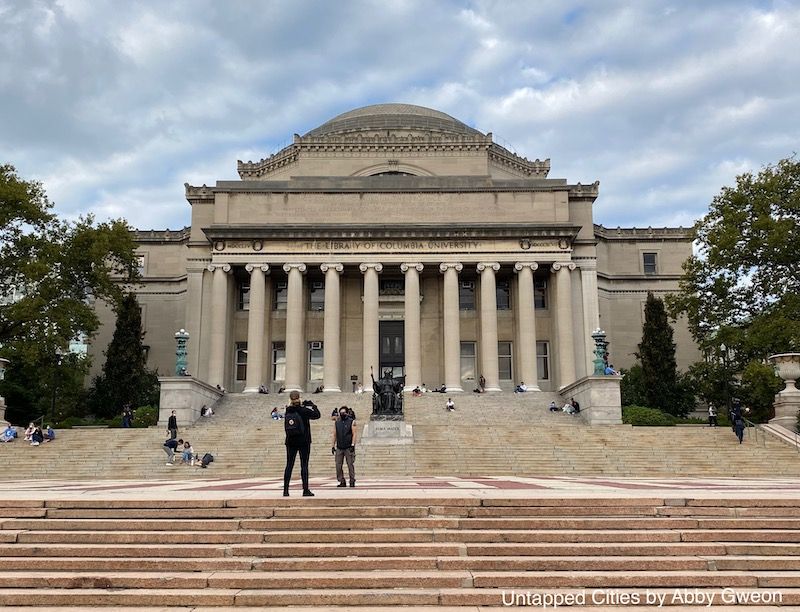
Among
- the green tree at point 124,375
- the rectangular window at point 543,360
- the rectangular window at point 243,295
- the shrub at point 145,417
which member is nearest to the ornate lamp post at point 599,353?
the rectangular window at point 543,360

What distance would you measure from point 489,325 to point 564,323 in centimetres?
461

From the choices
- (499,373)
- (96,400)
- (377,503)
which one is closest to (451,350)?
(499,373)

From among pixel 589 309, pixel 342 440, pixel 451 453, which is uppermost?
pixel 589 309

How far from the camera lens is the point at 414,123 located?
5825 cm

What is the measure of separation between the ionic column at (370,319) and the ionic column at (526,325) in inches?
339

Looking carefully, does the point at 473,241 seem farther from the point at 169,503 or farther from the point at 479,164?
the point at 169,503

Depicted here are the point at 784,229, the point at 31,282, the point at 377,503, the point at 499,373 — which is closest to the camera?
the point at 377,503

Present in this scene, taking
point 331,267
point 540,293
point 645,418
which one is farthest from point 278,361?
point 645,418

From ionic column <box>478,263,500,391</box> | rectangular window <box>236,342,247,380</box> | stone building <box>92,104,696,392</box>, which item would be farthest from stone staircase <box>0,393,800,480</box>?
rectangular window <box>236,342,247,380</box>

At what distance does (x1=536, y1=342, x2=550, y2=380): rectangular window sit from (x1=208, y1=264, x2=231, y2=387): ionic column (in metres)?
19.6

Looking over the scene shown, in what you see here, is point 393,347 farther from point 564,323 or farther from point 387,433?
point 387,433

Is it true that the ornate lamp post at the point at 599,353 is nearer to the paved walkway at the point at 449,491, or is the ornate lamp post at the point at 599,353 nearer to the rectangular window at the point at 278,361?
the paved walkway at the point at 449,491

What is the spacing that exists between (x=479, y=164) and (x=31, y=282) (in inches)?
1189

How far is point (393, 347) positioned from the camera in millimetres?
47719
